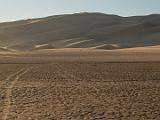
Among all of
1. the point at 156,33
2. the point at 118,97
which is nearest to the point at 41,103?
the point at 118,97

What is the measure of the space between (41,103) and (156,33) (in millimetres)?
115392

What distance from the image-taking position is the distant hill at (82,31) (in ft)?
394

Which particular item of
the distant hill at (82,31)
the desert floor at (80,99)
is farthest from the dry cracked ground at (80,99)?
the distant hill at (82,31)

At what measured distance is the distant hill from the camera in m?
120

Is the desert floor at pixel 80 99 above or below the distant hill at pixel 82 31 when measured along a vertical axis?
below

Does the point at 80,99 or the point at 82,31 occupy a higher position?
the point at 82,31

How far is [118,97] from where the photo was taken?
16266mm

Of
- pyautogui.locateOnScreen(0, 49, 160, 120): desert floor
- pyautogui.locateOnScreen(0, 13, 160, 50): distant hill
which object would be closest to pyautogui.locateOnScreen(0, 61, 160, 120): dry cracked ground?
pyautogui.locateOnScreen(0, 49, 160, 120): desert floor

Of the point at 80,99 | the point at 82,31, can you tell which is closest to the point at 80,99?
the point at 80,99

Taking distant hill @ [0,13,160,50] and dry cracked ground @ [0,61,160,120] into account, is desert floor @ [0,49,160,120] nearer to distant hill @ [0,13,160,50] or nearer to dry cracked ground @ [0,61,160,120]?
dry cracked ground @ [0,61,160,120]

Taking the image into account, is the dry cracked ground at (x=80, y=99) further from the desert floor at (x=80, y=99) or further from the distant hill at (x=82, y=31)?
the distant hill at (x=82, y=31)

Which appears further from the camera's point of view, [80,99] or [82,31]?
[82,31]

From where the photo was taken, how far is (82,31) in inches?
5679

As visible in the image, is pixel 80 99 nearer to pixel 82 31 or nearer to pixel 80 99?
pixel 80 99
